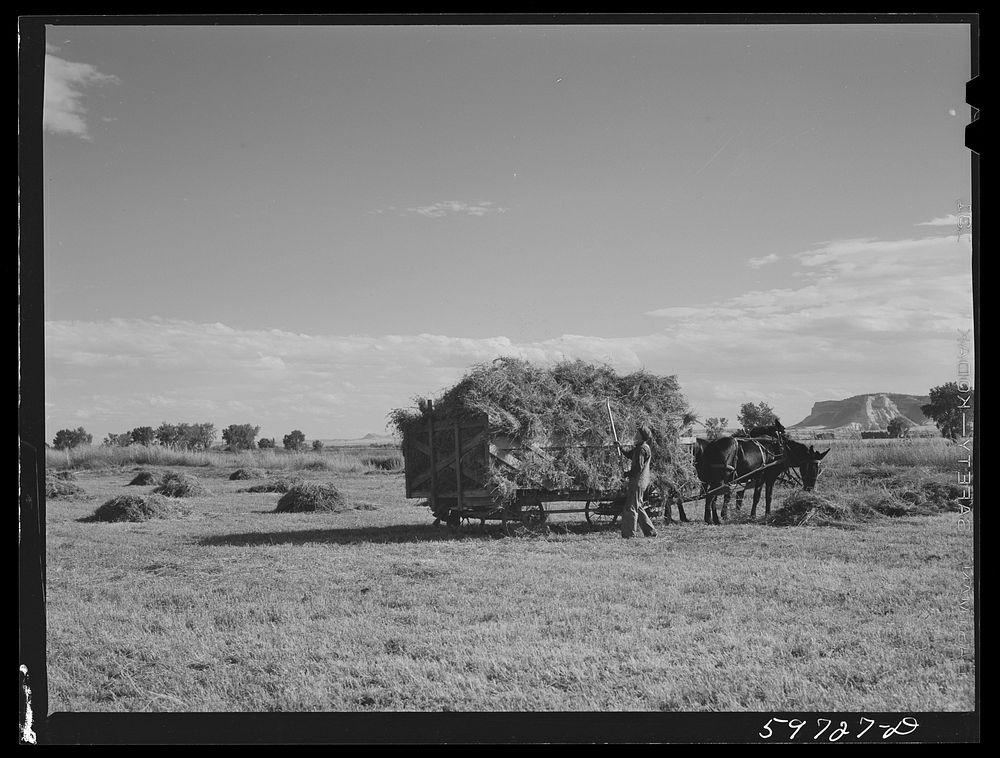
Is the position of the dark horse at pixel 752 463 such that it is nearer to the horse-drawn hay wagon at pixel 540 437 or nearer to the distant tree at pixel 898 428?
the horse-drawn hay wagon at pixel 540 437

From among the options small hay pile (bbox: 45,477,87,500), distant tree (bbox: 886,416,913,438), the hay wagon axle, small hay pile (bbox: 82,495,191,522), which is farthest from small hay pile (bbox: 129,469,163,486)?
distant tree (bbox: 886,416,913,438)

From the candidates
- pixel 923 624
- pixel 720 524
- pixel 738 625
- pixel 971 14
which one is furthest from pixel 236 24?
pixel 720 524

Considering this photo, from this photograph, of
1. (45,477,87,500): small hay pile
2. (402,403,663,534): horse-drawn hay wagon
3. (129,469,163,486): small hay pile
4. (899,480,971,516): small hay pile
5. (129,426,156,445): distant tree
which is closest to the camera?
(402,403,663,534): horse-drawn hay wagon

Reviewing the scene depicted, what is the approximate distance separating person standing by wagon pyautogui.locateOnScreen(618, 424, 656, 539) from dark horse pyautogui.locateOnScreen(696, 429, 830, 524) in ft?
8.39

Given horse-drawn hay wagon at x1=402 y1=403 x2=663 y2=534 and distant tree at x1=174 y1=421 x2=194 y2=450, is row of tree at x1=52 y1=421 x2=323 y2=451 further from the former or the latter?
horse-drawn hay wagon at x1=402 y1=403 x2=663 y2=534

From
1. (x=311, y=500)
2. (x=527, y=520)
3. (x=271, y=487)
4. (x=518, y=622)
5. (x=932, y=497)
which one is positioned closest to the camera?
(x=518, y=622)

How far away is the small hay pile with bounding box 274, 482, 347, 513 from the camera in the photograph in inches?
Answer: 785

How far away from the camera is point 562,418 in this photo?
1397cm

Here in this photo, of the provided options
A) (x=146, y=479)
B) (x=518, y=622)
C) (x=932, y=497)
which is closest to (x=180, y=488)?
(x=146, y=479)

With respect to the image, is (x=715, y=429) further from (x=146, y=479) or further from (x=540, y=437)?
(x=146, y=479)

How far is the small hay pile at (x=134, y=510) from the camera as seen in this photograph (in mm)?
17750

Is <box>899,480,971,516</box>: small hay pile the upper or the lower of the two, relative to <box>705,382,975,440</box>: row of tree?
lower

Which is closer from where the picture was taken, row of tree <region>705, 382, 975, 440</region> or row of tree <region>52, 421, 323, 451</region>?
row of tree <region>705, 382, 975, 440</region>

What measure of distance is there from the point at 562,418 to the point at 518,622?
630cm
